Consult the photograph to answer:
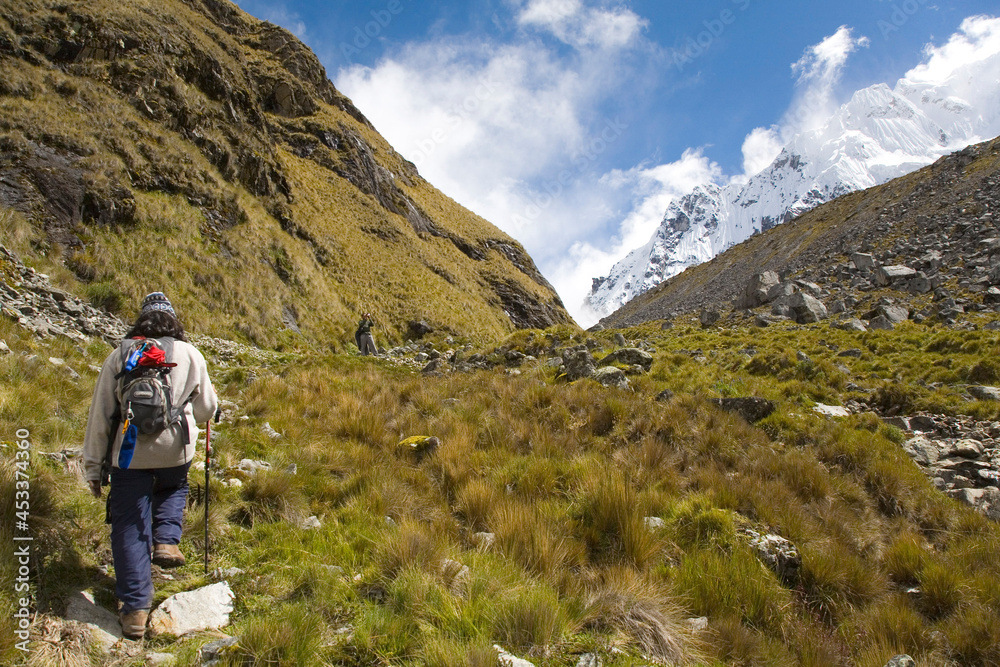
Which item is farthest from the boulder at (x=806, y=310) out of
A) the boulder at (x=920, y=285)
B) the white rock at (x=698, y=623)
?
the white rock at (x=698, y=623)

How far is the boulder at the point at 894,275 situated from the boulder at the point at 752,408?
59.3ft

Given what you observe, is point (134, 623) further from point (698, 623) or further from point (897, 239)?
point (897, 239)

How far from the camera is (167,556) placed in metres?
2.87

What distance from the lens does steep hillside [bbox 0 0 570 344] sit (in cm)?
1184

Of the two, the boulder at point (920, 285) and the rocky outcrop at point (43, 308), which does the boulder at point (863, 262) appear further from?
the rocky outcrop at point (43, 308)

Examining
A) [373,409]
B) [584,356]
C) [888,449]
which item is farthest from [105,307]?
[888,449]

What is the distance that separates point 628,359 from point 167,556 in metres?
9.66

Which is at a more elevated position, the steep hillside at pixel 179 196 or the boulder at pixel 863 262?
the steep hillside at pixel 179 196

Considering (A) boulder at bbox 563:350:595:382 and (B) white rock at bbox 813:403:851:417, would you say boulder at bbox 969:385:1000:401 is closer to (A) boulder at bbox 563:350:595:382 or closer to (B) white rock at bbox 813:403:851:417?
(B) white rock at bbox 813:403:851:417

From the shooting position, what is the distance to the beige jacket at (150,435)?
272 cm

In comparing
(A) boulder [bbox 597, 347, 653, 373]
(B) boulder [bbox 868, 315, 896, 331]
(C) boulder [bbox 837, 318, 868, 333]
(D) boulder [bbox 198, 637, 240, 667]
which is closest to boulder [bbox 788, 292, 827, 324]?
(C) boulder [bbox 837, 318, 868, 333]

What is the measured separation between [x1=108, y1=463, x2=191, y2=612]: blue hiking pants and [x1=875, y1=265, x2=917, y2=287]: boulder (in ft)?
84.0

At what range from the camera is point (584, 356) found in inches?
396

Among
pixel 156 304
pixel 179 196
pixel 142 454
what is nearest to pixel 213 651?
pixel 142 454
